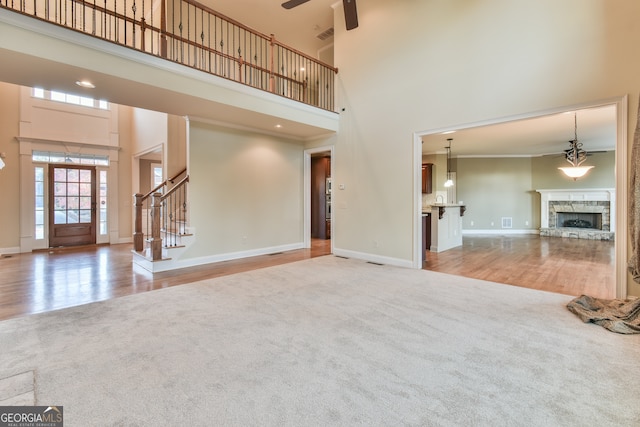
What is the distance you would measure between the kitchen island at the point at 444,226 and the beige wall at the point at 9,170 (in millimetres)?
9300

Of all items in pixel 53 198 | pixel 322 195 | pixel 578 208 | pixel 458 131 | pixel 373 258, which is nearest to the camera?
pixel 458 131

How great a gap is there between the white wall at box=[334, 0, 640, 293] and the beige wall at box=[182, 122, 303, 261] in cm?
123

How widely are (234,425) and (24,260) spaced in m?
6.79

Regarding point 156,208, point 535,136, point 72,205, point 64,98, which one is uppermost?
point 64,98

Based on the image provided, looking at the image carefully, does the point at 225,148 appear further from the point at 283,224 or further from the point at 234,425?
the point at 234,425

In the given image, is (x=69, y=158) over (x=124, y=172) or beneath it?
over

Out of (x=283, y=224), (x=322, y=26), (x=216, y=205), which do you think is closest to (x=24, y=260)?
(x=216, y=205)

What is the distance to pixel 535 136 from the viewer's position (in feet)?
22.4

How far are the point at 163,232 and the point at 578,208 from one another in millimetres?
11650

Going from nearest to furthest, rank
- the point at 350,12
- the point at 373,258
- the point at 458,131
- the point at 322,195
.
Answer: the point at 350,12 < the point at 458,131 < the point at 373,258 < the point at 322,195

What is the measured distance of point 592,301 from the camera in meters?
3.18

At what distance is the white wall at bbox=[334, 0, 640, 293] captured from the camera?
3.32 meters

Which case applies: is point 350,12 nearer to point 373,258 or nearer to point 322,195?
point 373,258

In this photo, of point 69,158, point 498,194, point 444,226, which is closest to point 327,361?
point 444,226
